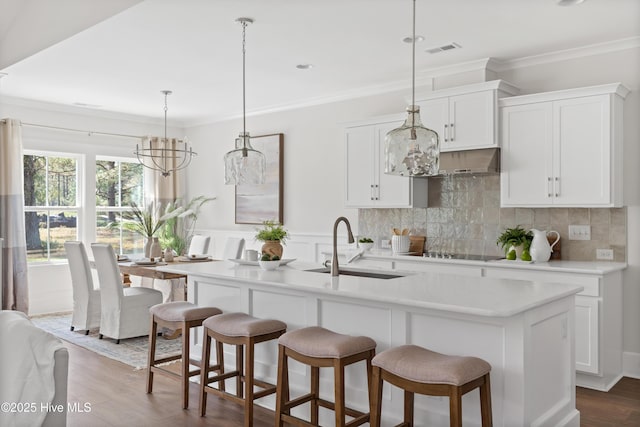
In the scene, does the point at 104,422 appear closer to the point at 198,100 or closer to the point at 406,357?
the point at 406,357

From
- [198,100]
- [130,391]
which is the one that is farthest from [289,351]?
[198,100]

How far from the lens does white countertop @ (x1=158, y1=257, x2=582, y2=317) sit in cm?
243

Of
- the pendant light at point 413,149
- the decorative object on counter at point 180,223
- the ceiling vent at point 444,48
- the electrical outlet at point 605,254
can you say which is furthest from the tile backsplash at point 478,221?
the decorative object on counter at point 180,223

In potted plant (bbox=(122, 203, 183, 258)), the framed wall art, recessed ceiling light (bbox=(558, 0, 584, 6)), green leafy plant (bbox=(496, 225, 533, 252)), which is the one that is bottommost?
green leafy plant (bbox=(496, 225, 533, 252))

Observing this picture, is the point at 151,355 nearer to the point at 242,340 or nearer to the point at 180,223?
the point at 242,340

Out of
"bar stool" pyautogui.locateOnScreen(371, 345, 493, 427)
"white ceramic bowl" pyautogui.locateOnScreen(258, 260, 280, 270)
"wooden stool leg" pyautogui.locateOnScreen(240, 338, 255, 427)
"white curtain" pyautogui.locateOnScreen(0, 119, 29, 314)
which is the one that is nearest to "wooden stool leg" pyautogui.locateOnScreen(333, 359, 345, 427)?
"bar stool" pyautogui.locateOnScreen(371, 345, 493, 427)

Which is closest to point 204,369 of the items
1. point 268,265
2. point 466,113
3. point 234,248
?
point 268,265

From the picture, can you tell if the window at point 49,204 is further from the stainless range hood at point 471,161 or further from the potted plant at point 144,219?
the stainless range hood at point 471,161

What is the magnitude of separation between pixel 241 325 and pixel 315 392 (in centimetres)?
59

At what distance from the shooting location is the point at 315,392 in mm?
3148

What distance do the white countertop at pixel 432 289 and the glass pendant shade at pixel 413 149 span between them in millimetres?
656

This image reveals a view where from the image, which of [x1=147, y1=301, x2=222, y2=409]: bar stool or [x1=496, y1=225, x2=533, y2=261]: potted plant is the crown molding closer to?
[x1=496, y1=225, x2=533, y2=261]: potted plant

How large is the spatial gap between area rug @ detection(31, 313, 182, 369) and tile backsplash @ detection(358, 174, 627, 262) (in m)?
2.36

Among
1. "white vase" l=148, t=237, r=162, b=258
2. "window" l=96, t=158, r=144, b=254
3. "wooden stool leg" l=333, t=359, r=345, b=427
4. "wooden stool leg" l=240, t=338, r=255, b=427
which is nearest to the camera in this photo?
"wooden stool leg" l=333, t=359, r=345, b=427
